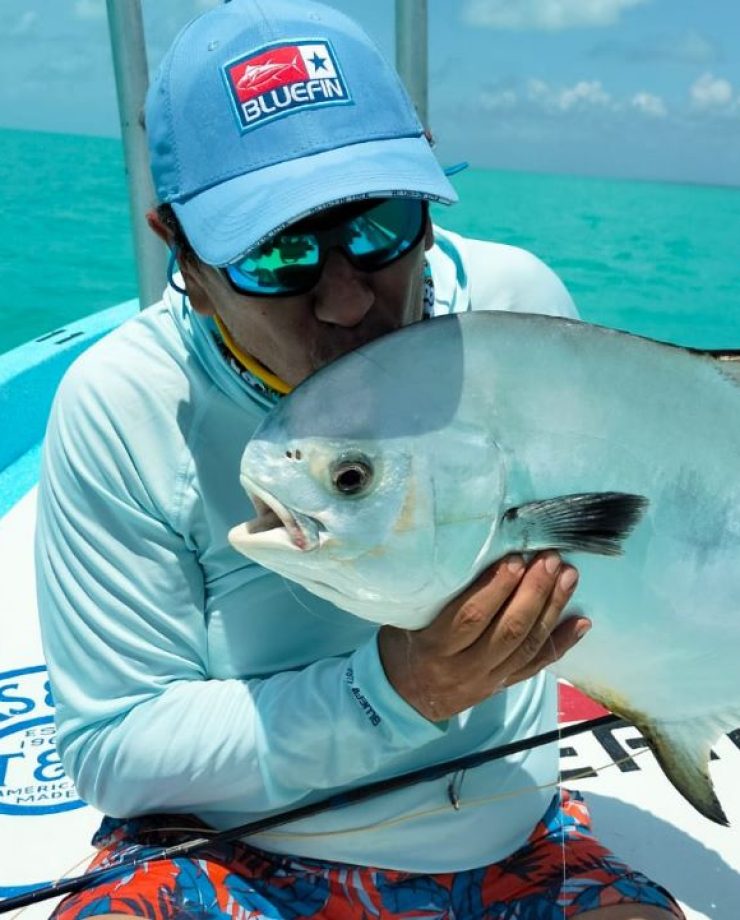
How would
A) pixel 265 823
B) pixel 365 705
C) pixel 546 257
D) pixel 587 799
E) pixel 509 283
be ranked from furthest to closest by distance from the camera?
1. pixel 546 257
2. pixel 587 799
3. pixel 509 283
4. pixel 265 823
5. pixel 365 705

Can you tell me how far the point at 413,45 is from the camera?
3035mm

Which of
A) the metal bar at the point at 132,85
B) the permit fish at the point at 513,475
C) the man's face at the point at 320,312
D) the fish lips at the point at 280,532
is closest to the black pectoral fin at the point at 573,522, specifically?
the permit fish at the point at 513,475

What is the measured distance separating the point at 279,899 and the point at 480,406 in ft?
2.89

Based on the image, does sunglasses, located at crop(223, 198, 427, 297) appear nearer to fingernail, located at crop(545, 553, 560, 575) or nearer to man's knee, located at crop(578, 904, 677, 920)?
fingernail, located at crop(545, 553, 560, 575)

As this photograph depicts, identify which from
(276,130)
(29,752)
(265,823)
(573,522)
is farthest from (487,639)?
(29,752)

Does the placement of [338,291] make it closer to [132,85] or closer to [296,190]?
[296,190]

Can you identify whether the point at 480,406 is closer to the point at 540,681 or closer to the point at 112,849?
the point at 540,681

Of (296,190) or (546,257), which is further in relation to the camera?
(546,257)

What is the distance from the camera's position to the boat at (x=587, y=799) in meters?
2.02

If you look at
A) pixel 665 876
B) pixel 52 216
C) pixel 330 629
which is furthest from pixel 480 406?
pixel 52 216

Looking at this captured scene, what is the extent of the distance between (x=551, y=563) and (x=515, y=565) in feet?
0.14

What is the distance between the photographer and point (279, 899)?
4.99 feet

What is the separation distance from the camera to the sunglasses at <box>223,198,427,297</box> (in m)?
1.23

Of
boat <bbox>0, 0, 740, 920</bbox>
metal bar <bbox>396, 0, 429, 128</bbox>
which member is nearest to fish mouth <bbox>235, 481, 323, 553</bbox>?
boat <bbox>0, 0, 740, 920</bbox>
